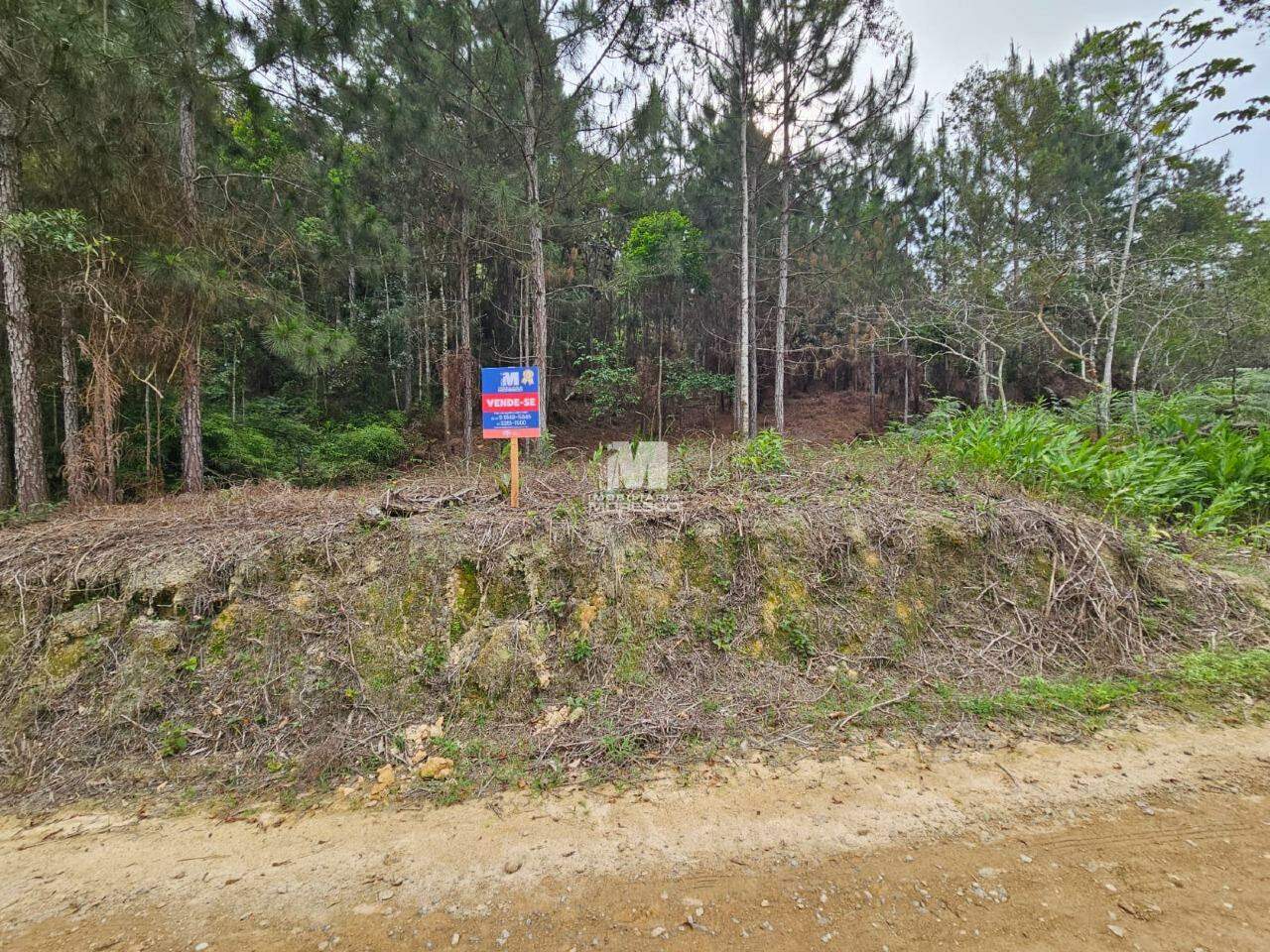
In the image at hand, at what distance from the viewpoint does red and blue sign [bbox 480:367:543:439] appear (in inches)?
157

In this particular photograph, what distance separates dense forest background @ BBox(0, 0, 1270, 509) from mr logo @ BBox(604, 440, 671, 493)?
4.33 metres

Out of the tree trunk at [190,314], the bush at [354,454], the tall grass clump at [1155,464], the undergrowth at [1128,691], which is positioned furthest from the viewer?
the bush at [354,454]

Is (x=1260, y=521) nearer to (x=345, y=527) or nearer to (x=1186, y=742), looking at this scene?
(x=1186, y=742)

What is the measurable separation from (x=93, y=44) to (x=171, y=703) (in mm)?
6598

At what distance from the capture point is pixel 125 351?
5691 mm

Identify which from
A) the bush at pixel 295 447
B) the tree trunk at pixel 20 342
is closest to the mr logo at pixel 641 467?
the tree trunk at pixel 20 342

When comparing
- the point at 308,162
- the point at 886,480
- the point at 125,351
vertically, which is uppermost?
the point at 308,162

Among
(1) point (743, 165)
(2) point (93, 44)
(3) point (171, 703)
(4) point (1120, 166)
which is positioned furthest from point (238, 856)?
(4) point (1120, 166)

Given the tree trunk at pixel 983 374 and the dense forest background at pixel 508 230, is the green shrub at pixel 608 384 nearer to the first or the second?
the dense forest background at pixel 508 230

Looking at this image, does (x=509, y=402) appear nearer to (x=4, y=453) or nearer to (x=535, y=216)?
(x=535, y=216)

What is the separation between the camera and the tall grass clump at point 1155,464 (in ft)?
16.3

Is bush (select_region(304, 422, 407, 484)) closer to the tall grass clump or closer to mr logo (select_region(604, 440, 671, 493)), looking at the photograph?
mr logo (select_region(604, 440, 671, 493))

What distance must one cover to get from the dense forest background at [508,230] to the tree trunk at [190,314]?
0.05 m

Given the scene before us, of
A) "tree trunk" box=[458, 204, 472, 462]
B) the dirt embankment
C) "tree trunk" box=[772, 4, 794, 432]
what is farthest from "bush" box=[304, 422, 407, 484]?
"tree trunk" box=[772, 4, 794, 432]
